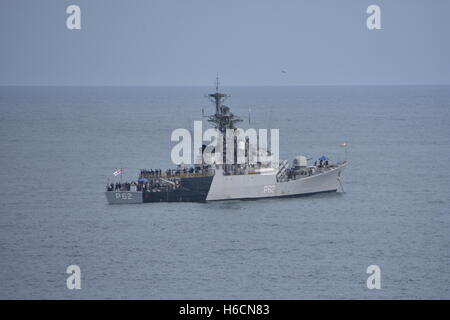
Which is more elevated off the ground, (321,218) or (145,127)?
(145,127)

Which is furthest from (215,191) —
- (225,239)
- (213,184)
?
(225,239)

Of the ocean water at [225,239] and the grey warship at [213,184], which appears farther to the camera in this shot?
the grey warship at [213,184]

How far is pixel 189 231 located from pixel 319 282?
60.7ft

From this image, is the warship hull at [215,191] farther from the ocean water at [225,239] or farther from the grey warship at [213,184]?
the ocean water at [225,239]

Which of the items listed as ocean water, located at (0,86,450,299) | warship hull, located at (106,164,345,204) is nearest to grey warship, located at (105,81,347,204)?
warship hull, located at (106,164,345,204)

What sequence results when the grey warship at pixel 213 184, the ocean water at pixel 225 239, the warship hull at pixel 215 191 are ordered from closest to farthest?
the ocean water at pixel 225 239
the warship hull at pixel 215 191
the grey warship at pixel 213 184

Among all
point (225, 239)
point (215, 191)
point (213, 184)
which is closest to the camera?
point (225, 239)

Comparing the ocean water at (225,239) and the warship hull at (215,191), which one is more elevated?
the warship hull at (215,191)

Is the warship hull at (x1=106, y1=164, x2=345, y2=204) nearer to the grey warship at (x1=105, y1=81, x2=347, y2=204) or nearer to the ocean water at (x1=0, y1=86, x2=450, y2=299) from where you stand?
the grey warship at (x1=105, y1=81, x2=347, y2=204)

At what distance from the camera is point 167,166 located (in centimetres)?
12538

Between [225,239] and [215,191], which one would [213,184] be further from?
[225,239]

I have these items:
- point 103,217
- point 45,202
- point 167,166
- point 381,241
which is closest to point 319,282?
Result: point 381,241

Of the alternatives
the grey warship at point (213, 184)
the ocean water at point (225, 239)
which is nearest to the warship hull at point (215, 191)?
the grey warship at point (213, 184)
